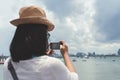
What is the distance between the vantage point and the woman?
3.34 m

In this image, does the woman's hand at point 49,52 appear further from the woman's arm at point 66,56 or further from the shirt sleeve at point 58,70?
the shirt sleeve at point 58,70

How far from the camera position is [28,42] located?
3404 mm

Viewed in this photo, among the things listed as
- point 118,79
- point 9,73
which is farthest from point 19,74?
point 118,79

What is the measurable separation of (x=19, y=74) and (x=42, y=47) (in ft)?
0.93

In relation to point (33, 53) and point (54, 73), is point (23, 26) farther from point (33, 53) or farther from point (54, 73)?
point (54, 73)

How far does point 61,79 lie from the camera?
3.35 metres

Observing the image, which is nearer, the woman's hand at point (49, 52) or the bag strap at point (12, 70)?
the bag strap at point (12, 70)

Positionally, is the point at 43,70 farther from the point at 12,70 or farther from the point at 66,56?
the point at 66,56

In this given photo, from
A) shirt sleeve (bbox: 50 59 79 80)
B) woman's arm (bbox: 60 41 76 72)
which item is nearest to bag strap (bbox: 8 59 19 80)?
shirt sleeve (bbox: 50 59 79 80)

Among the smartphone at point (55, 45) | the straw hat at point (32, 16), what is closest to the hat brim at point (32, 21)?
the straw hat at point (32, 16)

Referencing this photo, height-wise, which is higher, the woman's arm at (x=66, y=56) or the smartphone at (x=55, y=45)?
the smartphone at (x=55, y=45)

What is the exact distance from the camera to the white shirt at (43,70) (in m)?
3.33

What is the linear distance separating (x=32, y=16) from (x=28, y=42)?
210 mm

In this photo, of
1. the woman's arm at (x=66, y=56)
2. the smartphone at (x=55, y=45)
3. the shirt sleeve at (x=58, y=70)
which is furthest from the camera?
the smartphone at (x=55, y=45)
